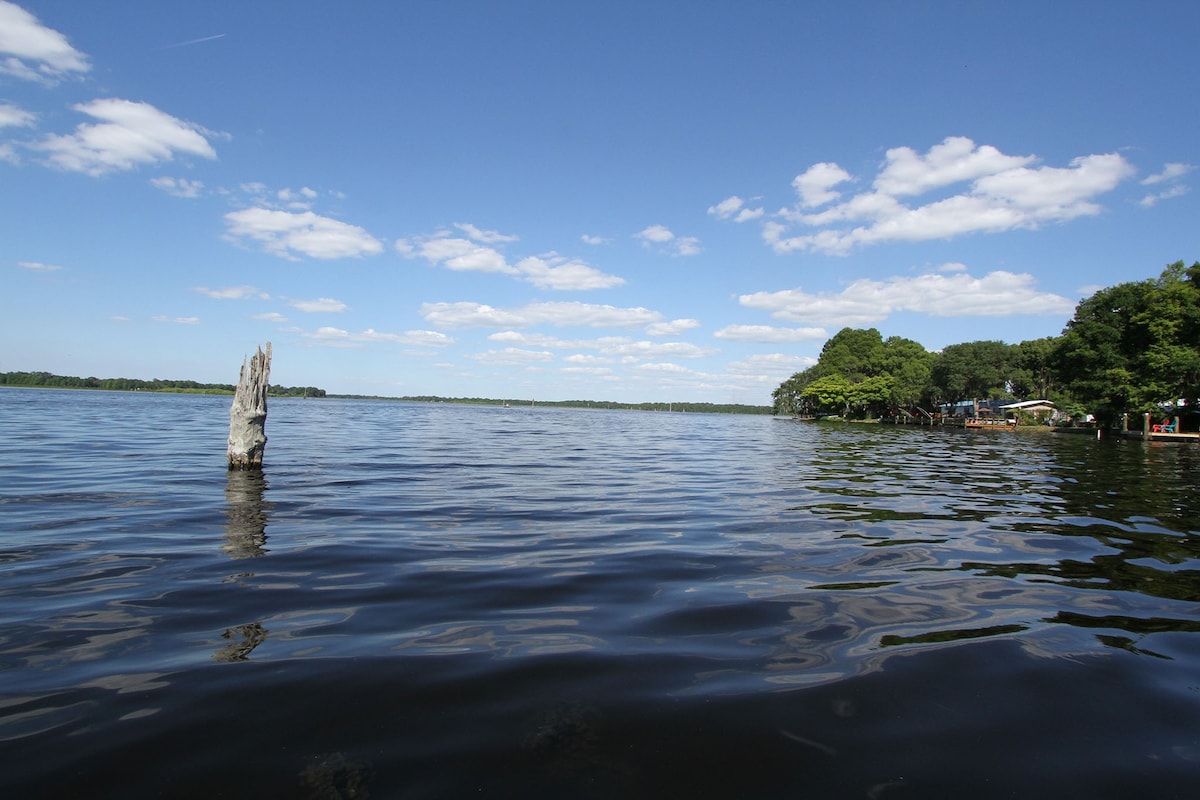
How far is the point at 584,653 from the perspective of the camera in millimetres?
4602

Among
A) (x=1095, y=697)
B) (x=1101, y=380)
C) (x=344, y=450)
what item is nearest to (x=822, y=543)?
(x=1095, y=697)

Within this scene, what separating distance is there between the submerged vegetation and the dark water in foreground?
52.9 m

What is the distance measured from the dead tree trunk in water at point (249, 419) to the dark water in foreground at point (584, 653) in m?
4.51

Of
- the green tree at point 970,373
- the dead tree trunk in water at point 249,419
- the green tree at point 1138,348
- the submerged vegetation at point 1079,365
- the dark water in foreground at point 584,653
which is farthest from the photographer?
the green tree at point 970,373

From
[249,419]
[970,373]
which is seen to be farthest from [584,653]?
[970,373]

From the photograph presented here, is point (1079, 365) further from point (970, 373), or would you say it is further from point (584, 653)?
point (584, 653)

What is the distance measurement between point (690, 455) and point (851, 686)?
2128cm

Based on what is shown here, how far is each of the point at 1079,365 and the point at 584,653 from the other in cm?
7450

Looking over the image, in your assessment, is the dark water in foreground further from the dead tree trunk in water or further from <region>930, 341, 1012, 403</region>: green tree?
<region>930, 341, 1012, 403</region>: green tree

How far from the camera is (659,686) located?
4.04 m

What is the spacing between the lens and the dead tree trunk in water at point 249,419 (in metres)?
15.3

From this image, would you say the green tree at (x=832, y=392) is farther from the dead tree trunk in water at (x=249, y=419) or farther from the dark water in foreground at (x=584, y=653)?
the dead tree trunk in water at (x=249, y=419)

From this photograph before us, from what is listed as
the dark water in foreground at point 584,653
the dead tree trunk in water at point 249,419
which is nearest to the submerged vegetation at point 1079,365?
the dark water in foreground at point 584,653

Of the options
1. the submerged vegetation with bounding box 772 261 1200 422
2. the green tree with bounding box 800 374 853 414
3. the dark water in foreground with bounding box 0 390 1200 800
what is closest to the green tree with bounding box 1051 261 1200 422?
the submerged vegetation with bounding box 772 261 1200 422
